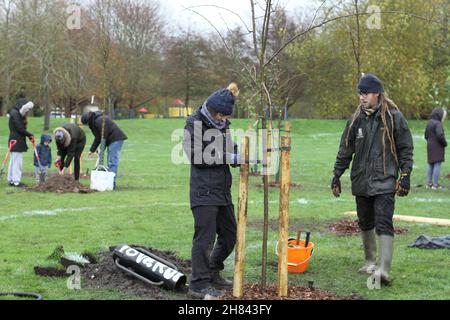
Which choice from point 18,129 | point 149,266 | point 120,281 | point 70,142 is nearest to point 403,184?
point 149,266

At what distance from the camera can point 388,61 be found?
43.9 m

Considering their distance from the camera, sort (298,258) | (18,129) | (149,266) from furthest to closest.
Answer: (18,129), (298,258), (149,266)

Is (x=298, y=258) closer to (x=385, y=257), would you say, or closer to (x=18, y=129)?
(x=385, y=257)

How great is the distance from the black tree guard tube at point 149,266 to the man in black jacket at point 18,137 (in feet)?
30.8

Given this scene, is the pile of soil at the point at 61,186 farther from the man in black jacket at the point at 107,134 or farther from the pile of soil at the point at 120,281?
the pile of soil at the point at 120,281

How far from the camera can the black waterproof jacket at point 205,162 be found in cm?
582

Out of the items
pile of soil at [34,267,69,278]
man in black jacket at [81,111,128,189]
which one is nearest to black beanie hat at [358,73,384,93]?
pile of soil at [34,267,69,278]

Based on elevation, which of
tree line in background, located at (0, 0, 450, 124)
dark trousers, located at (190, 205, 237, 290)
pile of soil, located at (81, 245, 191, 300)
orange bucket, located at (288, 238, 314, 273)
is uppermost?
tree line in background, located at (0, 0, 450, 124)

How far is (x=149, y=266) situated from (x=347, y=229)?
169 inches

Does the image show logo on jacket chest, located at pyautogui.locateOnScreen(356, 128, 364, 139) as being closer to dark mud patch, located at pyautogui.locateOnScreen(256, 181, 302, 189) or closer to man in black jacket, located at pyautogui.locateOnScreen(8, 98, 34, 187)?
dark mud patch, located at pyautogui.locateOnScreen(256, 181, 302, 189)

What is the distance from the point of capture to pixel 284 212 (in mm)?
5652

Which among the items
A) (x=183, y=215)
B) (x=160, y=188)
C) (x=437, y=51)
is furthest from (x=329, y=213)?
(x=437, y=51)

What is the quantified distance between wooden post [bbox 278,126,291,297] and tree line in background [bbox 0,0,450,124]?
76.9 feet

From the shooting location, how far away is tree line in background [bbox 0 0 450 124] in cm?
3956
